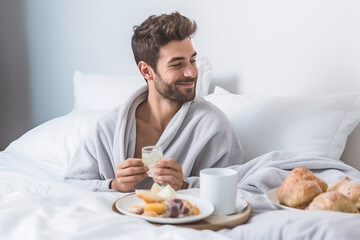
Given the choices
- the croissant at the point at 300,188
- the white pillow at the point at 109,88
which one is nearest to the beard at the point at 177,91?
the white pillow at the point at 109,88

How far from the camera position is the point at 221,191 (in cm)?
111

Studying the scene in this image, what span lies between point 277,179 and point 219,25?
3.47 feet

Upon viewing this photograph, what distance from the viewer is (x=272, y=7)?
206 cm

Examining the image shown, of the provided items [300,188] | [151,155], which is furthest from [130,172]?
[300,188]

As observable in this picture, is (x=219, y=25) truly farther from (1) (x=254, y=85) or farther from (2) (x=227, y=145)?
(2) (x=227, y=145)

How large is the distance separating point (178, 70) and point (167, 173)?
446mm

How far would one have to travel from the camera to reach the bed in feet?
3.23

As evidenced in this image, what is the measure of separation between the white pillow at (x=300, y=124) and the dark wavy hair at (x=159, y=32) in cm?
39

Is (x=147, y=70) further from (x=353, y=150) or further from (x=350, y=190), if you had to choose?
(x=350, y=190)

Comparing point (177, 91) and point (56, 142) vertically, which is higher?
point (177, 91)

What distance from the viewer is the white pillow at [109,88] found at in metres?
2.22

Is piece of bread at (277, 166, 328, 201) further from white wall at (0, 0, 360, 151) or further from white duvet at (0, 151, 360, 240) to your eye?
white wall at (0, 0, 360, 151)

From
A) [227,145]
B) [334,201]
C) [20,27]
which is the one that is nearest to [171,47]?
[227,145]

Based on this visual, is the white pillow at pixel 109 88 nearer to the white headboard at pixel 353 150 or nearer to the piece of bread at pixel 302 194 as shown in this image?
the white headboard at pixel 353 150
